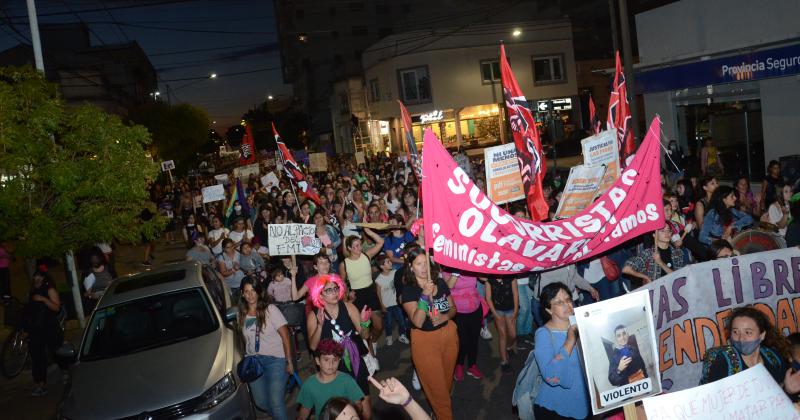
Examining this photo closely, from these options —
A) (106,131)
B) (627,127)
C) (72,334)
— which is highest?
(106,131)

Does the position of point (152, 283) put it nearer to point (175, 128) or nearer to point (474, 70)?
point (474, 70)

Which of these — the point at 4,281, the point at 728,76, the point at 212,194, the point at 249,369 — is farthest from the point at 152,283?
the point at 728,76

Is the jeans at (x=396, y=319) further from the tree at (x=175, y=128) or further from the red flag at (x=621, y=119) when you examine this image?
the tree at (x=175, y=128)

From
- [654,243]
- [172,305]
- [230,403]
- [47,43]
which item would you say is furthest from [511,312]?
[47,43]

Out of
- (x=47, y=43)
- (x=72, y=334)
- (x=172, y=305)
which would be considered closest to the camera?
(x=172, y=305)

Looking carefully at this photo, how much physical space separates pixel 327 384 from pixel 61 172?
6.68 metres

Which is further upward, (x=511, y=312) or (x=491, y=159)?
(x=491, y=159)

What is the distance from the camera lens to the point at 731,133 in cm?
1889

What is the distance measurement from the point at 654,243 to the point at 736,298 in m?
2.03

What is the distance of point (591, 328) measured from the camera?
4.02 meters

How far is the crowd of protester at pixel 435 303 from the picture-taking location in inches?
197

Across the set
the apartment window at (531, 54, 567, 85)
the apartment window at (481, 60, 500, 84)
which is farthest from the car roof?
the apartment window at (531, 54, 567, 85)

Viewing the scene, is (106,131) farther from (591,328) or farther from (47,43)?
(47,43)

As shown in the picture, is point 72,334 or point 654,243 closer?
point 654,243
